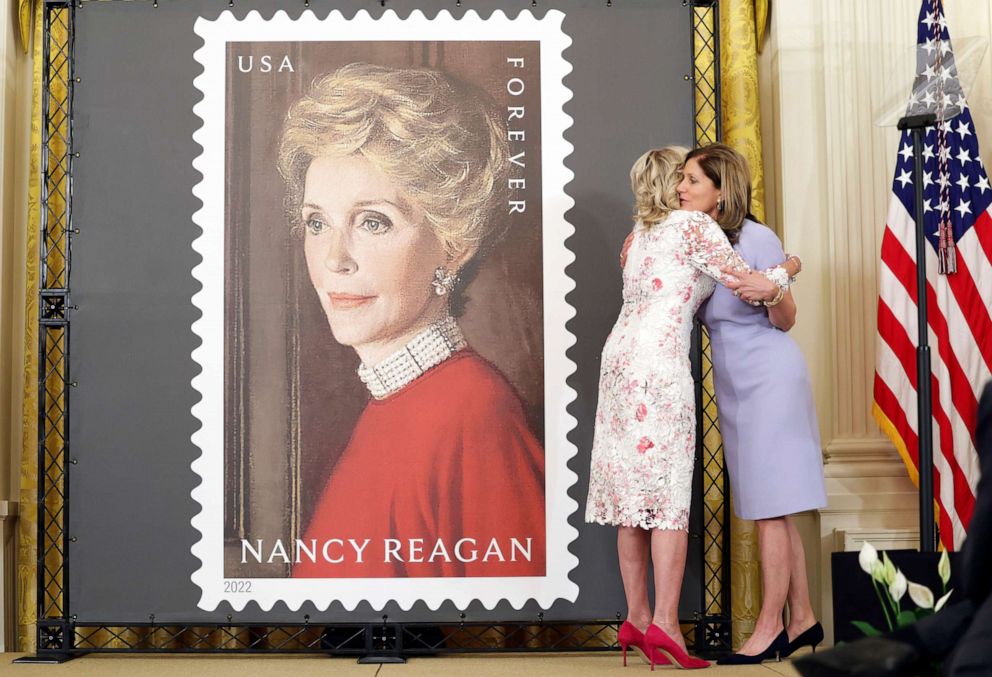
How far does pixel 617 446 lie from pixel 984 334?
1.50 meters

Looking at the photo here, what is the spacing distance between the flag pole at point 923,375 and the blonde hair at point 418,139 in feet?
4.82

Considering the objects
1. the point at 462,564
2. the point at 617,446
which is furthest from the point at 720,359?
the point at 462,564

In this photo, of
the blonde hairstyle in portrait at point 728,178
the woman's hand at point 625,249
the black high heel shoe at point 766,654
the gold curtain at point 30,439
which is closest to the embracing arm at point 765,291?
the blonde hairstyle in portrait at point 728,178

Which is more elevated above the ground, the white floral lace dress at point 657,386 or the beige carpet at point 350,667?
the white floral lace dress at point 657,386

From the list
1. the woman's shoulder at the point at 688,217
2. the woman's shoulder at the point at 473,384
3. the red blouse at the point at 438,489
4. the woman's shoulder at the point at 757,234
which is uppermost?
the woman's shoulder at the point at 688,217

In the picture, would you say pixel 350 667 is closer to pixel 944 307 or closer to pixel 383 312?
pixel 383 312

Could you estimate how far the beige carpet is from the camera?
345cm

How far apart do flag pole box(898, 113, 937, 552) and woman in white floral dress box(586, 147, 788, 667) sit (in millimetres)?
438

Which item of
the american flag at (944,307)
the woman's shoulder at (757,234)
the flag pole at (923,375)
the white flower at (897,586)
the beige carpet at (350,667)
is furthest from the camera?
the american flag at (944,307)

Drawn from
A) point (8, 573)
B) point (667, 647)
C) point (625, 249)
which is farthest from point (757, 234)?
point (8, 573)

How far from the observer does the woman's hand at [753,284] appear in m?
3.38

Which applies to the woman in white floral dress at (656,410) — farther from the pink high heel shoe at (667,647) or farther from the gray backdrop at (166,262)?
the gray backdrop at (166,262)

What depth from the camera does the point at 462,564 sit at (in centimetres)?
388

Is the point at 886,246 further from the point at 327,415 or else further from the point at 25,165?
the point at 25,165
